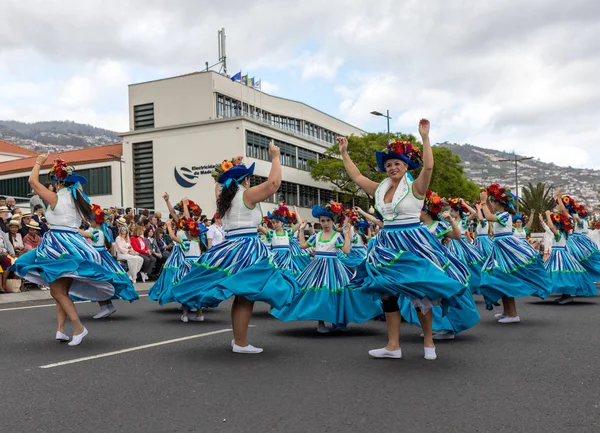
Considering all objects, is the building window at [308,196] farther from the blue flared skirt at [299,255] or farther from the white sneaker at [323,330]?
the white sneaker at [323,330]

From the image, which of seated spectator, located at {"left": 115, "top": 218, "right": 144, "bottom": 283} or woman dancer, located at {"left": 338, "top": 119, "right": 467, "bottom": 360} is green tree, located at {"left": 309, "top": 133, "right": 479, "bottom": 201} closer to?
seated spectator, located at {"left": 115, "top": 218, "right": 144, "bottom": 283}

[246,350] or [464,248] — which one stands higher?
[464,248]

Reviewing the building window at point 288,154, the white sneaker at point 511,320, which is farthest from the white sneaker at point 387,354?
the building window at point 288,154

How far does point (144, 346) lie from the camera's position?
7.34 meters

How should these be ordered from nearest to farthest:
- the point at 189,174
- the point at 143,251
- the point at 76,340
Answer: the point at 76,340
the point at 143,251
the point at 189,174

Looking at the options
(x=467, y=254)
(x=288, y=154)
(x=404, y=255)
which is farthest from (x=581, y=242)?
(x=288, y=154)

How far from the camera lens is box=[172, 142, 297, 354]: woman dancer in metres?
6.56

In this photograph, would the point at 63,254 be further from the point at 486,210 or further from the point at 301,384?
the point at 486,210

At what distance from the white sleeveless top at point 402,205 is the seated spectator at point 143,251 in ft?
43.6

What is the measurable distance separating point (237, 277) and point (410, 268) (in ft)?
5.75

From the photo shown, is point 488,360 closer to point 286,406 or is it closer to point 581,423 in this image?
point 581,423

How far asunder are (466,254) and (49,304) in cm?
832

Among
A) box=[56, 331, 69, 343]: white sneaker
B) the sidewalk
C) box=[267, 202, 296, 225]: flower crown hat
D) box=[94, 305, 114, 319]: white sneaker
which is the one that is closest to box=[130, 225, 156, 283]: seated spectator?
the sidewalk

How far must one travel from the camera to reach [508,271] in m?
9.52
